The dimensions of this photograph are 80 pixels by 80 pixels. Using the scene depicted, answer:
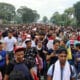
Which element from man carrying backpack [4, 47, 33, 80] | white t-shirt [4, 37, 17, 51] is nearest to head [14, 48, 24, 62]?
man carrying backpack [4, 47, 33, 80]

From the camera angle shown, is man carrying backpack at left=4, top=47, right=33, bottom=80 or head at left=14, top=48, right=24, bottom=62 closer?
man carrying backpack at left=4, top=47, right=33, bottom=80

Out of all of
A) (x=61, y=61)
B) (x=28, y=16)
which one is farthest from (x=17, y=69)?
(x=28, y=16)

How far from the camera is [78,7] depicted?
109188 mm

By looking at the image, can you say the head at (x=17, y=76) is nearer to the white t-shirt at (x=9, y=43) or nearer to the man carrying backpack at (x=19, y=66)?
the man carrying backpack at (x=19, y=66)

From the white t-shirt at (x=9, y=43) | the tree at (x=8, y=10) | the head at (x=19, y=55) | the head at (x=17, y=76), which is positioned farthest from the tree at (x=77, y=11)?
the head at (x=17, y=76)

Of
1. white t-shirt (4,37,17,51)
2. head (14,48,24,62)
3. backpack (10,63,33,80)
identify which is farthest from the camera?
white t-shirt (4,37,17,51)

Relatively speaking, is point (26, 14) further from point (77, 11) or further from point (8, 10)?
point (77, 11)

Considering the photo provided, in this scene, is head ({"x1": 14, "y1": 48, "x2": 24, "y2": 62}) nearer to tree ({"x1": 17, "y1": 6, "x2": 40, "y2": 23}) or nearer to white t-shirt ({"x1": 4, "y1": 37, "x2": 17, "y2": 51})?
white t-shirt ({"x1": 4, "y1": 37, "x2": 17, "y2": 51})

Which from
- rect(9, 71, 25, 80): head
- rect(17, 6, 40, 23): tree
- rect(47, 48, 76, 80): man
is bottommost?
rect(17, 6, 40, 23): tree

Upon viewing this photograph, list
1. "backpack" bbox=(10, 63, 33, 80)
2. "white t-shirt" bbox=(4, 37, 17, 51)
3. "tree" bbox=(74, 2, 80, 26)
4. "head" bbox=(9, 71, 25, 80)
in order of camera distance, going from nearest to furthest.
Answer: "head" bbox=(9, 71, 25, 80), "backpack" bbox=(10, 63, 33, 80), "white t-shirt" bbox=(4, 37, 17, 51), "tree" bbox=(74, 2, 80, 26)

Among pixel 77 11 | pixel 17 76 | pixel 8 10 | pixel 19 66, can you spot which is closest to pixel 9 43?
pixel 19 66

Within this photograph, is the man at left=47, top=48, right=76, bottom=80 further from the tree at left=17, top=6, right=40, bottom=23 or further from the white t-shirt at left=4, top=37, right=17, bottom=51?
the tree at left=17, top=6, right=40, bottom=23

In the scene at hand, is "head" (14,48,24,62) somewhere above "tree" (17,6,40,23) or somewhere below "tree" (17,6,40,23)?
above

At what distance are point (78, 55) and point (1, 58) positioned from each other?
1.70 meters
